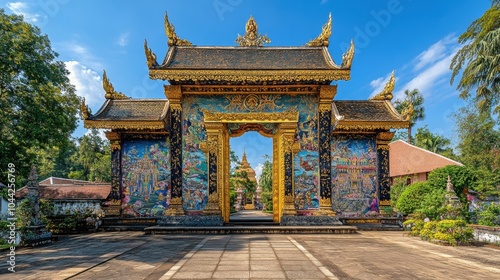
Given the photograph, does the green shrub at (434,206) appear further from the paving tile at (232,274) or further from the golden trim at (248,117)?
the paving tile at (232,274)

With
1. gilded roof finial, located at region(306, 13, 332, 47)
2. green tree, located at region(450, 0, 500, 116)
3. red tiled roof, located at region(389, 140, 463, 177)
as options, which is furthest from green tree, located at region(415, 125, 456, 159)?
gilded roof finial, located at region(306, 13, 332, 47)

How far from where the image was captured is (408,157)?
28.8 m

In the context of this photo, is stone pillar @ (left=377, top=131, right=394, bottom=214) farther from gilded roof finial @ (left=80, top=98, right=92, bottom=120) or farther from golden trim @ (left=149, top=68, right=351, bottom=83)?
gilded roof finial @ (left=80, top=98, right=92, bottom=120)

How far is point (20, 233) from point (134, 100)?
24.1 feet

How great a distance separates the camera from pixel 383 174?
13.8 metres

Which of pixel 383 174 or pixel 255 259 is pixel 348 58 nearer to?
pixel 383 174

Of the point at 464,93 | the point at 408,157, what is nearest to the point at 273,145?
the point at 464,93

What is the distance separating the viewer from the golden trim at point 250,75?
41.2ft

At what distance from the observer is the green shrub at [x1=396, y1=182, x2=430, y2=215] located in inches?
492

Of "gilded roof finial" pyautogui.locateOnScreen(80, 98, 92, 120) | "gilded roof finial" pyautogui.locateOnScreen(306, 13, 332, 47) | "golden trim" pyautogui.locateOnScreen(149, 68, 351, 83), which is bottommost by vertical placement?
"gilded roof finial" pyautogui.locateOnScreen(80, 98, 92, 120)

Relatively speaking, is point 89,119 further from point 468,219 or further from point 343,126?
point 468,219

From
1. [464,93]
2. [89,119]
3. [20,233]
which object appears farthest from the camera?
[464,93]

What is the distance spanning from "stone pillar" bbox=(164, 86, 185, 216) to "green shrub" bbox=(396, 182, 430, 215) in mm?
9020

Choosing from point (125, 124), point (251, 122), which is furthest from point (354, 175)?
point (125, 124)
